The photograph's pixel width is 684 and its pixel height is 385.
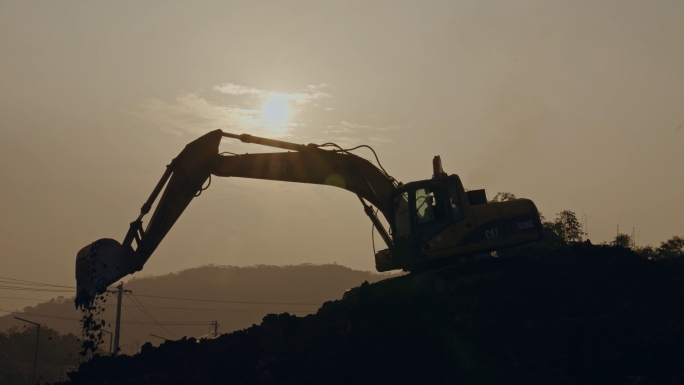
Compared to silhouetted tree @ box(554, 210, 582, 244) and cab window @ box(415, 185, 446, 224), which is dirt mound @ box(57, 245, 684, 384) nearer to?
cab window @ box(415, 185, 446, 224)

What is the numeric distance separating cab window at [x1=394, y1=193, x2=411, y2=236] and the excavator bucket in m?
7.05

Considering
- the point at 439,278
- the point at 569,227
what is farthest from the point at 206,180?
the point at 569,227

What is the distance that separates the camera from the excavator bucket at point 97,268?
15156 millimetres

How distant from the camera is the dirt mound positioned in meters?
13.8

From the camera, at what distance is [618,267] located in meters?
19.4

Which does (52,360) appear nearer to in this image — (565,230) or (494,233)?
(565,230)

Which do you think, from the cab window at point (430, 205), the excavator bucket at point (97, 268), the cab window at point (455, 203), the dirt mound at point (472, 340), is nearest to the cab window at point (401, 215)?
the cab window at point (430, 205)

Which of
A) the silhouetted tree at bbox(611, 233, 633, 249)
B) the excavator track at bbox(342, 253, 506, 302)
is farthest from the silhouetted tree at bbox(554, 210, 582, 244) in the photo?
the excavator track at bbox(342, 253, 506, 302)

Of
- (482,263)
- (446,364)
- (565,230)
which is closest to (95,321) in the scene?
(446,364)

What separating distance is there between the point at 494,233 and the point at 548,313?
3.25 metres

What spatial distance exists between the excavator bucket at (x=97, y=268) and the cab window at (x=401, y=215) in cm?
705

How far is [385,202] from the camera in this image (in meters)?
19.8

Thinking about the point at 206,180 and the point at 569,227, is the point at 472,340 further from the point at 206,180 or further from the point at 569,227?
the point at 569,227

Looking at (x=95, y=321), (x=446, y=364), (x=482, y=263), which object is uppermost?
(x=482, y=263)
